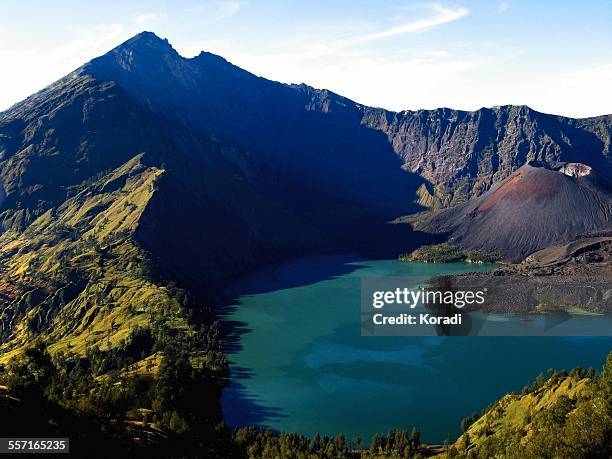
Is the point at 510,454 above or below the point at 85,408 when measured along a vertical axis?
below

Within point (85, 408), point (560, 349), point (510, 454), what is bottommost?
point (560, 349)

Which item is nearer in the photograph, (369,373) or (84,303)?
(369,373)

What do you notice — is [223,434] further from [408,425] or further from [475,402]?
[475,402]

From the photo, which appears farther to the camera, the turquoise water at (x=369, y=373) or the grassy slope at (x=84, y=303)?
the grassy slope at (x=84, y=303)

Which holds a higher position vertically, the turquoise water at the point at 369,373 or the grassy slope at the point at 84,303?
the grassy slope at the point at 84,303

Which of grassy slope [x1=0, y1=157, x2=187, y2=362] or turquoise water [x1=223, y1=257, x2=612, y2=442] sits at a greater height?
grassy slope [x1=0, y1=157, x2=187, y2=362]

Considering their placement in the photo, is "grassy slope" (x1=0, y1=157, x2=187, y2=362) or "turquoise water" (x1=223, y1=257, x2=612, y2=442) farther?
"grassy slope" (x1=0, y1=157, x2=187, y2=362)

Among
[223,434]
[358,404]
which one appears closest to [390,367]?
[358,404]

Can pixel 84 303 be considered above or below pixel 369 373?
above
